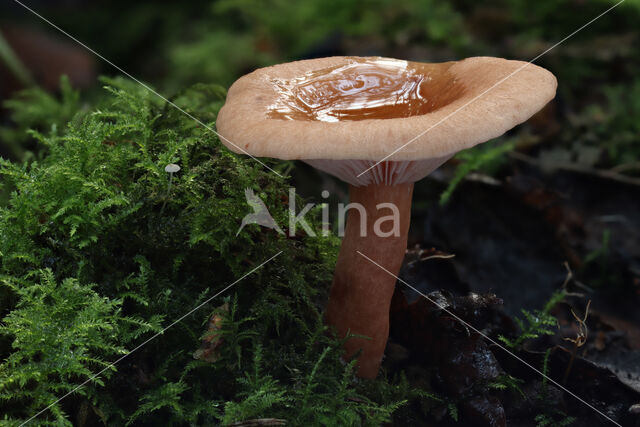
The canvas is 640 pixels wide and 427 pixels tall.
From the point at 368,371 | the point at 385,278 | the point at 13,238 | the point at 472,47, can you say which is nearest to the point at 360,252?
the point at 385,278

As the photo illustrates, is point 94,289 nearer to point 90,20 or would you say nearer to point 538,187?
point 538,187

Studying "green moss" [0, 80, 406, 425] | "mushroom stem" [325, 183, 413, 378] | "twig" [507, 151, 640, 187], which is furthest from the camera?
"twig" [507, 151, 640, 187]

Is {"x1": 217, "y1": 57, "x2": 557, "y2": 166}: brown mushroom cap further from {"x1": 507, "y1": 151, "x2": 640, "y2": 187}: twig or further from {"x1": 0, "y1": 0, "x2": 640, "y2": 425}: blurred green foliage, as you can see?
{"x1": 507, "y1": 151, "x2": 640, "y2": 187}: twig

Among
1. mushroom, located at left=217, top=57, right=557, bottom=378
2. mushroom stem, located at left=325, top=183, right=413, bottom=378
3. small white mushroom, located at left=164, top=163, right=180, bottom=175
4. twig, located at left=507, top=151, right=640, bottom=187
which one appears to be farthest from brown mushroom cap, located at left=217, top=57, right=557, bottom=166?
twig, located at left=507, top=151, right=640, bottom=187

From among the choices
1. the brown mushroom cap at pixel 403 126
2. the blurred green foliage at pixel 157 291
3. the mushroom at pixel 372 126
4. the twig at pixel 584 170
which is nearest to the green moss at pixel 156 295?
the blurred green foliage at pixel 157 291

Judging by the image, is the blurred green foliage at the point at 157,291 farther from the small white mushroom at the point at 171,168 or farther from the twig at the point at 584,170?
the twig at the point at 584,170

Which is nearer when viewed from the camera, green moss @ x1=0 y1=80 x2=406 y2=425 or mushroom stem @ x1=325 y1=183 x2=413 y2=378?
green moss @ x1=0 y1=80 x2=406 y2=425

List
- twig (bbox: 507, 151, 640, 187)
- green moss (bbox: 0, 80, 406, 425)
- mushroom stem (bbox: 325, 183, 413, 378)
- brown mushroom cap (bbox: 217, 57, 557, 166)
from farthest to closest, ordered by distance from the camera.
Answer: twig (bbox: 507, 151, 640, 187) → mushroom stem (bbox: 325, 183, 413, 378) → green moss (bbox: 0, 80, 406, 425) → brown mushroom cap (bbox: 217, 57, 557, 166)
